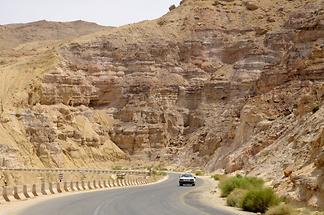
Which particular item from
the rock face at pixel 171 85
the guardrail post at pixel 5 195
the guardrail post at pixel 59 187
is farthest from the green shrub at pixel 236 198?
the rock face at pixel 171 85

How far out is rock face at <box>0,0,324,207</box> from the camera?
90.5 m

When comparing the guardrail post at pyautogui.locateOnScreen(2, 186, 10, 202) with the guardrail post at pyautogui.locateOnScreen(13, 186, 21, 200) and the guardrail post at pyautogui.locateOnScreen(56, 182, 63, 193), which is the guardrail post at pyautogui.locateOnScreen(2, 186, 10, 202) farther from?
the guardrail post at pyautogui.locateOnScreen(56, 182, 63, 193)

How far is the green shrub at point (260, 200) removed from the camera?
2800 cm

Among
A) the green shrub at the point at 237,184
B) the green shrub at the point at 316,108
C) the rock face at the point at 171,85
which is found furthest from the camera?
the rock face at the point at 171,85

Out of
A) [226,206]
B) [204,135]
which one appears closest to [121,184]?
[226,206]

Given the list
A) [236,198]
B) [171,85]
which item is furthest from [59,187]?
[171,85]

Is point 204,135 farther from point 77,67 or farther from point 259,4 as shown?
point 259,4

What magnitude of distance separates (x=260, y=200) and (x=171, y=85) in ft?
299

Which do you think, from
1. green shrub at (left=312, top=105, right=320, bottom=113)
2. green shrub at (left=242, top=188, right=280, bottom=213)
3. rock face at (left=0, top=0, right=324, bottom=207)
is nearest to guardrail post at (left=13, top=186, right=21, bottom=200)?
green shrub at (left=242, top=188, right=280, bottom=213)

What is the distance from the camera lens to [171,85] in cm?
11962

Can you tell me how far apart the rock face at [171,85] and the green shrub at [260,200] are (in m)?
47.8

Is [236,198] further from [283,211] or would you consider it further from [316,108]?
[316,108]

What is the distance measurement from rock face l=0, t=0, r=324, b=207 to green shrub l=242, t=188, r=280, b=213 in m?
47.8

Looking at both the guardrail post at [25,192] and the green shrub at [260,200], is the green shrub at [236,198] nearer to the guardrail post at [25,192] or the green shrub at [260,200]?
the green shrub at [260,200]
